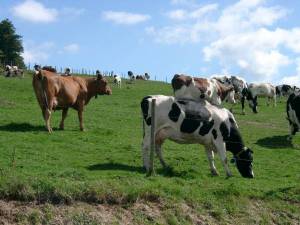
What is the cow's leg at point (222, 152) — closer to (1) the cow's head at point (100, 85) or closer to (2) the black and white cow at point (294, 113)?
(1) the cow's head at point (100, 85)

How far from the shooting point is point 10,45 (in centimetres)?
10356

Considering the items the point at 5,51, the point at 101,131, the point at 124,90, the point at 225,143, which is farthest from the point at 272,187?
the point at 5,51

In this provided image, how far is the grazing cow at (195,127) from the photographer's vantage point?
57.9 ft

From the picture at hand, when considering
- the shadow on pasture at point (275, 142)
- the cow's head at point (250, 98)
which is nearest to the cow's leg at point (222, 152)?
the shadow on pasture at point (275, 142)

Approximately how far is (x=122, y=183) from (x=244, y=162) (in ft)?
18.4

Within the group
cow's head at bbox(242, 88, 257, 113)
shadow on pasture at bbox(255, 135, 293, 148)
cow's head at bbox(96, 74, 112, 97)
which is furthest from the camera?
cow's head at bbox(242, 88, 257, 113)

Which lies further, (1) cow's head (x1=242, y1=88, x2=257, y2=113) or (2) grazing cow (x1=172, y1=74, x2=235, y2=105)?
(1) cow's head (x1=242, y1=88, x2=257, y2=113)

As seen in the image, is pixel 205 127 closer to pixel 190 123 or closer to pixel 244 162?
pixel 190 123

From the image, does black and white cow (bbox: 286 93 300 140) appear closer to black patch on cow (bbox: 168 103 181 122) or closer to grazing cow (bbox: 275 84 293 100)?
black patch on cow (bbox: 168 103 181 122)

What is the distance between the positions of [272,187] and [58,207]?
644 centimetres

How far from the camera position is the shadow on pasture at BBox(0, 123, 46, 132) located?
2261 cm

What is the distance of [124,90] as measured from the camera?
170 ft

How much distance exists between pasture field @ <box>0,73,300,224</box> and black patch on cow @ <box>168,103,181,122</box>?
1483mm

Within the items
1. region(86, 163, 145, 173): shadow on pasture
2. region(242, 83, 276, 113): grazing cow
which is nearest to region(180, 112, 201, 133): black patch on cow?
region(86, 163, 145, 173): shadow on pasture
